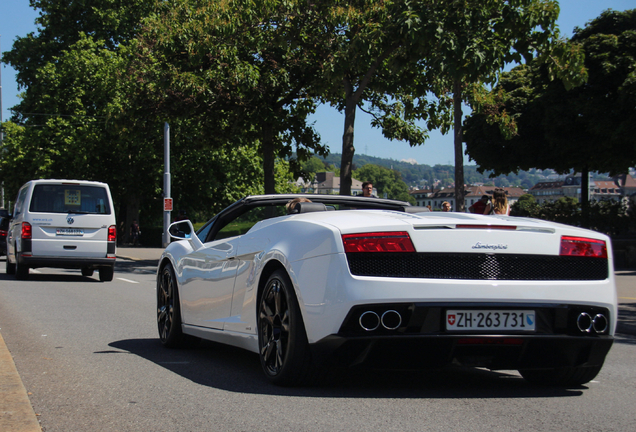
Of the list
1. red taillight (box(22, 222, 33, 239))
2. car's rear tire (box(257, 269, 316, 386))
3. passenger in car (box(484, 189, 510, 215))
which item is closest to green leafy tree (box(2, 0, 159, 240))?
red taillight (box(22, 222, 33, 239))

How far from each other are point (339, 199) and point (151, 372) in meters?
1.94

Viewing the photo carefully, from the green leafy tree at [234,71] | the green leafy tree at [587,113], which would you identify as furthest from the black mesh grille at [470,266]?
the green leafy tree at [587,113]

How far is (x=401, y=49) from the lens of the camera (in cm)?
1605

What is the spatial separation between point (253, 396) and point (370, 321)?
3.00 feet

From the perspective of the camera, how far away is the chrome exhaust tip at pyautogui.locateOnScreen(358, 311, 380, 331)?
455cm

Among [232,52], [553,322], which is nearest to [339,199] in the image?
[553,322]

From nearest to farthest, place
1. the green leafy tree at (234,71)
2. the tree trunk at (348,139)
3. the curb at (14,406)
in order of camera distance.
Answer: the curb at (14,406)
the tree trunk at (348,139)
the green leafy tree at (234,71)

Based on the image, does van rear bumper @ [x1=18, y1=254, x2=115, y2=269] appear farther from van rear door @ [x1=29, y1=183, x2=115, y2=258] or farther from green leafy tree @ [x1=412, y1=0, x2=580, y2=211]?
green leafy tree @ [x1=412, y1=0, x2=580, y2=211]

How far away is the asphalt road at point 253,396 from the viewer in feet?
13.9

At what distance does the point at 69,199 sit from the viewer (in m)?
17.2

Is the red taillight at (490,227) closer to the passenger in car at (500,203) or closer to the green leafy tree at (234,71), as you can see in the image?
the passenger in car at (500,203)

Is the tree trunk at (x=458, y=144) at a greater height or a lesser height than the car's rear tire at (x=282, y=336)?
greater

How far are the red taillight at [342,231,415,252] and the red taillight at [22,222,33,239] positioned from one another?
13.7 meters

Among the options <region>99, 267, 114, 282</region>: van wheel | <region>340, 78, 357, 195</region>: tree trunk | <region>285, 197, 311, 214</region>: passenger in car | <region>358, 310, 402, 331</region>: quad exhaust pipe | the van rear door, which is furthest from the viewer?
<region>340, 78, 357, 195</region>: tree trunk
